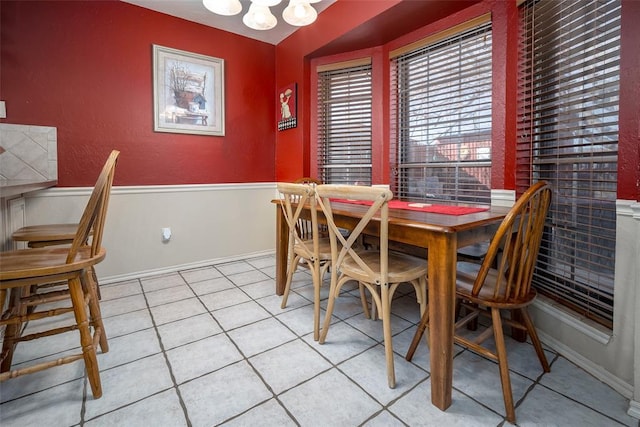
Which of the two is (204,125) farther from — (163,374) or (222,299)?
(163,374)

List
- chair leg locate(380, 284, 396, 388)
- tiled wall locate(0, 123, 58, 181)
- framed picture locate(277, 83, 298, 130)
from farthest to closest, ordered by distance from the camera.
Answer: framed picture locate(277, 83, 298, 130)
tiled wall locate(0, 123, 58, 181)
chair leg locate(380, 284, 396, 388)

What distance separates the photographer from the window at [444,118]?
216 centimetres

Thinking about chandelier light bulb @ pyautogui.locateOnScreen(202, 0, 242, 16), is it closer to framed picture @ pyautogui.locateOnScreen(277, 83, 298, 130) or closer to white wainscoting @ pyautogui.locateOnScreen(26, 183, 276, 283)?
framed picture @ pyautogui.locateOnScreen(277, 83, 298, 130)

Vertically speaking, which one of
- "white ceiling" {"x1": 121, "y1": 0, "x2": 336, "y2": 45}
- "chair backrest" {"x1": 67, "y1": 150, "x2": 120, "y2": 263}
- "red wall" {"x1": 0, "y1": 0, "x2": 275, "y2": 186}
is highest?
"white ceiling" {"x1": 121, "y1": 0, "x2": 336, "y2": 45}

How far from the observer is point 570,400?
1235mm

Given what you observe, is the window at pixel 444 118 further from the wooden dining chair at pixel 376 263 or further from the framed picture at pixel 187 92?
the framed picture at pixel 187 92

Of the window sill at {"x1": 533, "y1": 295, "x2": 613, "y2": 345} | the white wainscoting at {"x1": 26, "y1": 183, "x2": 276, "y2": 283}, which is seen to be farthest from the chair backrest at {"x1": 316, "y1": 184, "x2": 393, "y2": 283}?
the white wainscoting at {"x1": 26, "y1": 183, "x2": 276, "y2": 283}

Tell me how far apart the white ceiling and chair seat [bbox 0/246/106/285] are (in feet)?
7.88

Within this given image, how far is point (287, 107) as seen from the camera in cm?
343

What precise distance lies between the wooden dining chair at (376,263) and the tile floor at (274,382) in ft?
0.57

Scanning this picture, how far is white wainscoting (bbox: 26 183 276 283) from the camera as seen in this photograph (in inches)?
99.7

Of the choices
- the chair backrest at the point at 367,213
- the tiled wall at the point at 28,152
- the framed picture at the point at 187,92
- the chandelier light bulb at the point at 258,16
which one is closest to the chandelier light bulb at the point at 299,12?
the chandelier light bulb at the point at 258,16

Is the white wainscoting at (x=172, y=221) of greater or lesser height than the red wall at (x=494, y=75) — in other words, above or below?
below

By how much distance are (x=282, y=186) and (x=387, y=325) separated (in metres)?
1.00
